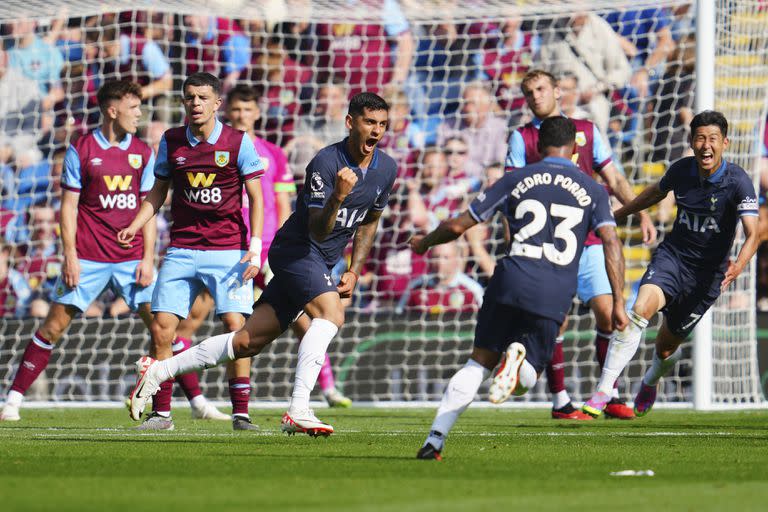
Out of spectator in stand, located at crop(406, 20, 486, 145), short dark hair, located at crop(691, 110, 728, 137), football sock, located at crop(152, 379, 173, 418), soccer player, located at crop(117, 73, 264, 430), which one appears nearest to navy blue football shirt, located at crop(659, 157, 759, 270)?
short dark hair, located at crop(691, 110, 728, 137)

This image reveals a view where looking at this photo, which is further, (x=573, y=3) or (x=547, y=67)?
(x=547, y=67)

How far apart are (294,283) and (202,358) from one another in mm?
713

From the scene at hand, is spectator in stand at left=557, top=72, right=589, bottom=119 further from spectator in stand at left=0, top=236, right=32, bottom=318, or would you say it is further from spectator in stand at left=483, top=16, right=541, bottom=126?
spectator in stand at left=0, top=236, right=32, bottom=318

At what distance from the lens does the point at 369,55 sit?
14453mm

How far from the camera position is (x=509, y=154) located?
10.1 meters

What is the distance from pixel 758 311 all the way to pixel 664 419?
2928 mm

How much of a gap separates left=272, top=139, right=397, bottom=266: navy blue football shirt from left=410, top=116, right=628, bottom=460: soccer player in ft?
3.32

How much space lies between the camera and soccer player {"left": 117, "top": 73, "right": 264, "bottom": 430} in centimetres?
830

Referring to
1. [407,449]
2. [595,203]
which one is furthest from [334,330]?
[595,203]

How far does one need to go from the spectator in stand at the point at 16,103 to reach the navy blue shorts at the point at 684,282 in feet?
24.6

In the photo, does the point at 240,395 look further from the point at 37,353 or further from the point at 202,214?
the point at 37,353

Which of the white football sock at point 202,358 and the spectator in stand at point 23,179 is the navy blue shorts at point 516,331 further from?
the spectator in stand at point 23,179

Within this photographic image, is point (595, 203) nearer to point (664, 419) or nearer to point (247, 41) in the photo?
point (664, 419)

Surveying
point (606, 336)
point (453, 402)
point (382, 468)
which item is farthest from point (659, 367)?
point (382, 468)
